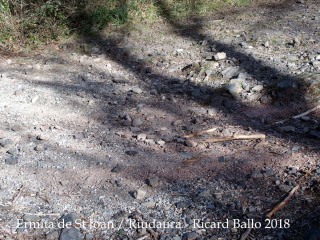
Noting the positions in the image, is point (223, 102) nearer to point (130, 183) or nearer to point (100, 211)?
point (130, 183)

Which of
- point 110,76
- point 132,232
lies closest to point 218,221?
point 132,232

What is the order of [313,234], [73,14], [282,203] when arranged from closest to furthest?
[313,234] < [282,203] < [73,14]

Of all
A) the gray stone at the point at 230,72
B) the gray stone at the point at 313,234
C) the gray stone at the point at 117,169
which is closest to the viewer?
the gray stone at the point at 313,234

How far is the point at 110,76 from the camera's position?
5902mm

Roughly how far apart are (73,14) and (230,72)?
11.3 ft

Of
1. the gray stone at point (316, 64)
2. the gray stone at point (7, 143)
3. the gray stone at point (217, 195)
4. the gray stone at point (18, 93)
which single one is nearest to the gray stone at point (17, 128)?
the gray stone at point (7, 143)

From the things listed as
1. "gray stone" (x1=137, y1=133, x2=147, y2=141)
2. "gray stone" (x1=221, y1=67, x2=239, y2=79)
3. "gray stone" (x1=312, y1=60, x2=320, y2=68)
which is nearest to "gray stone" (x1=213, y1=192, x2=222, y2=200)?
"gray stone" (x1=137, y1=133, x2=147, y2=141)

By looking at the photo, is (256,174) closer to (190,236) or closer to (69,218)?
(190,236)

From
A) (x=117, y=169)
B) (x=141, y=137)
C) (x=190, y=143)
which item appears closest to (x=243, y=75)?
(x=190, y=143)

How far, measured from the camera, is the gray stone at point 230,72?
5.39 meters

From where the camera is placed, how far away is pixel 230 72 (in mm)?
5441

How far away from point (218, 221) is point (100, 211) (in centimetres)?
82

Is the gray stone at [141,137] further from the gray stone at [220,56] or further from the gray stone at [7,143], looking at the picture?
the gray stone at [220,56]

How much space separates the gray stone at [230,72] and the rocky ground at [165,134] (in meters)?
0.02
